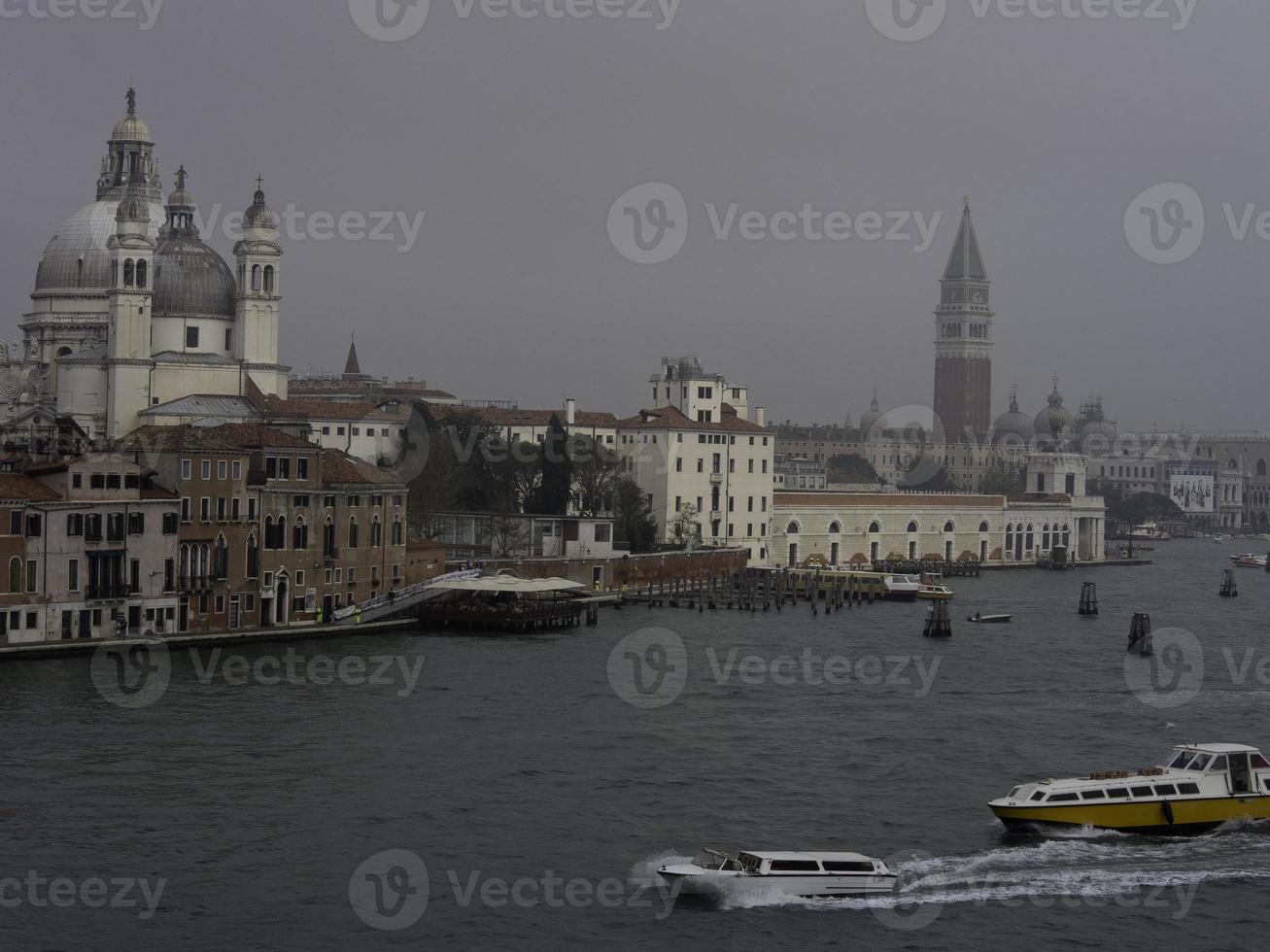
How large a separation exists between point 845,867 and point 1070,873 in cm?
242

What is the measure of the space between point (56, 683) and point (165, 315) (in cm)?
2226

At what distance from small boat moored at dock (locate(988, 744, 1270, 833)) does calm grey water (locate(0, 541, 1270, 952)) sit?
227 millimetres

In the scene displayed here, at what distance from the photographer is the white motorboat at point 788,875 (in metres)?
17.3

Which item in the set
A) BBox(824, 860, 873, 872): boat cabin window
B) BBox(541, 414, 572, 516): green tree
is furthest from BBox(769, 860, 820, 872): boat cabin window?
BBox(541, 414, 572, 516): green tree

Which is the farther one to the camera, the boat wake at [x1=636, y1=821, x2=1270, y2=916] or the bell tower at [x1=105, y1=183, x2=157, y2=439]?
the bell tower at [x1=105, y1=183, x2=157, y2=439]

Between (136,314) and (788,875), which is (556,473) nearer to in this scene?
(136,314)

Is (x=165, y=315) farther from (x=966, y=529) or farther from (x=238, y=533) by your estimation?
(x=966, y=529)

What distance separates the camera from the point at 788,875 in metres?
17.3

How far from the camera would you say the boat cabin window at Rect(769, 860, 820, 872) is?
17328 millimetres

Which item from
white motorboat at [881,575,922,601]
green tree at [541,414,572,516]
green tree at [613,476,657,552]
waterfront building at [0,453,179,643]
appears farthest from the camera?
white motorboat at [881,575,922,601]

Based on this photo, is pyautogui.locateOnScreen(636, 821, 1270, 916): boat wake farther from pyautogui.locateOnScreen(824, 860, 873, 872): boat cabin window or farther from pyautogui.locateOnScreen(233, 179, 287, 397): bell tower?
pyautogui.locateOnScreen(233, 179, 287, 397): bell tower

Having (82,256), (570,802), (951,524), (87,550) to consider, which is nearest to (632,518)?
(82,256)

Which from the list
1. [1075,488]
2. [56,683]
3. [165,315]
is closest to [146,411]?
[165,315]

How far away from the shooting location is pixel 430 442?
50.9 meters
